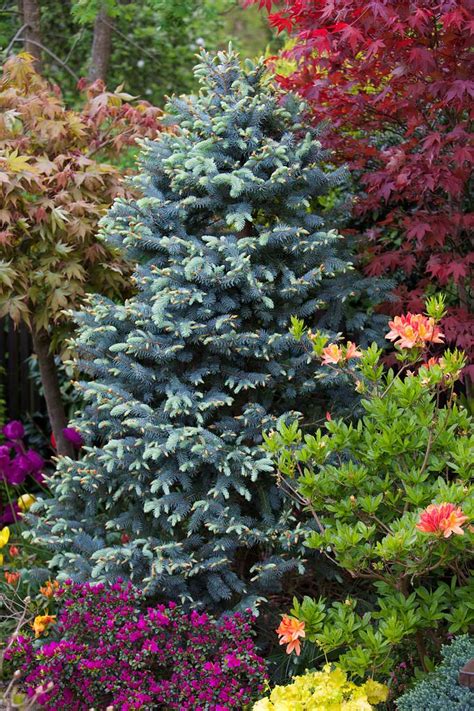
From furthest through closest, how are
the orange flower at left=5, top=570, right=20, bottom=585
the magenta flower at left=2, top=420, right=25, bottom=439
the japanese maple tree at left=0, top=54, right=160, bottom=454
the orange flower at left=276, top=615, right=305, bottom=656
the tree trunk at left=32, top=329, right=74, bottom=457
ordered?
the magenta flower at left=2, top=420, right=25, bottom=439 → the tree trunk at left=32, top=329, right=74, bottom=457 → the japanese maple tree at left=0, top=54, right=160, bottom=454 → the orange flower at left=5, top=570, right=20, bottom=585 → the orange flower at left=276, top=615, right=305, bottom=656

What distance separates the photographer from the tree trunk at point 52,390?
203 inches

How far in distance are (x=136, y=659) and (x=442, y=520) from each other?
138 centimetres

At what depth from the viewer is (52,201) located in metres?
4.42

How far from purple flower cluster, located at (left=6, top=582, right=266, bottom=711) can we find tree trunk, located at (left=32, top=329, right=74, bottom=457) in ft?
5.79

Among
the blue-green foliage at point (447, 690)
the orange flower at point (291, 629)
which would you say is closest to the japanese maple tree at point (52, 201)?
→ the orange flower at point (291, 629)

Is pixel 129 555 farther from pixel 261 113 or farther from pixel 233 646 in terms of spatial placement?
pixel 261 113

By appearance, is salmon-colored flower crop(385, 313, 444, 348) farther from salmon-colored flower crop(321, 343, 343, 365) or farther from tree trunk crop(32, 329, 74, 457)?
tree trunk crop(32, 329, 74, 457)

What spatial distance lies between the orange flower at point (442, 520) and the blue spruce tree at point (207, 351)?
1.11 m

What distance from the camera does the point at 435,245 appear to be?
443 centimetres

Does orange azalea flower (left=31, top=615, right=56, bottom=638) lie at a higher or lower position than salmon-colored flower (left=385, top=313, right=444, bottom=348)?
lower

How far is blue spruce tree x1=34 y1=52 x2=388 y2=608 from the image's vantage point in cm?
374

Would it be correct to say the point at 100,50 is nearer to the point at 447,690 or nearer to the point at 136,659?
the point at 136,659

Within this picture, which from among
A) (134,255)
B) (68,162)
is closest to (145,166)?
(134,255)

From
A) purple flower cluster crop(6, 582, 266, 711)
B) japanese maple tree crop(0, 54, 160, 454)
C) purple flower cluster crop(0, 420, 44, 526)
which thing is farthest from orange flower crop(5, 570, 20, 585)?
japanese maple tree crop(0, 54, 160, 454)
